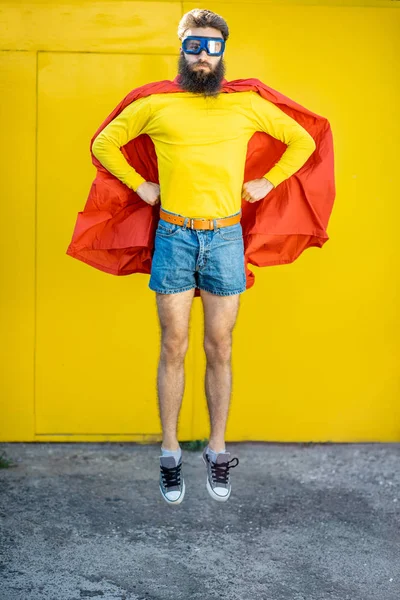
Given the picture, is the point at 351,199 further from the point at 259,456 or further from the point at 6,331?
the point at 6,331

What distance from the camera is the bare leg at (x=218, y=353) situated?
5.39 meters

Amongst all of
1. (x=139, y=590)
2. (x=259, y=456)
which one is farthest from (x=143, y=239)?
(x=259, y=456)

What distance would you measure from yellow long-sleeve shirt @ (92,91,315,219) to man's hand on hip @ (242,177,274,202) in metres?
0.05

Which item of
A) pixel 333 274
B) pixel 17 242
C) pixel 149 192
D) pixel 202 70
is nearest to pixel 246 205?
pixel 149 192

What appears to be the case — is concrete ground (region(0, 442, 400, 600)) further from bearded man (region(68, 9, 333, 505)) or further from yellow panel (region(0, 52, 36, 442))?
bearded man (region(68, 9, 333, 505))

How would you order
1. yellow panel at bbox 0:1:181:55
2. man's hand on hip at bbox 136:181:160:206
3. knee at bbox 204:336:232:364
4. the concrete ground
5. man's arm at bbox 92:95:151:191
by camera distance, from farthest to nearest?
1. yellow panel at bbox 0:1:181:55
2. the concrete ground
3. knee at bbox 204:336:232:364
4. man's hand on hip at bbox 136:181:160:206
5. man's arm at bbox 92:95:151:191

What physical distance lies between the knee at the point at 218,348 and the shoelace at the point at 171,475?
0.58 metres

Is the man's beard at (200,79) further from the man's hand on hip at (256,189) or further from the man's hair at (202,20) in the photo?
the man's hand on hip at (256,189)

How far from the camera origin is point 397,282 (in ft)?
23.6

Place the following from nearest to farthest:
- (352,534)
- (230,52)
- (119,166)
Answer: (119,166) < (352,534) < (230,52)

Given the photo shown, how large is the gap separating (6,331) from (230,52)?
231cm

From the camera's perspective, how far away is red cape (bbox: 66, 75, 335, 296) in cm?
550

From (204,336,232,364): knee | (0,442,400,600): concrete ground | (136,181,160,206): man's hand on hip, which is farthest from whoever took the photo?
(0,442,400,600): concrete ground

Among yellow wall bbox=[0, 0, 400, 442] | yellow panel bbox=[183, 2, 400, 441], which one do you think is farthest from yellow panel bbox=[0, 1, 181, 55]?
yellow panel bbox=[183, 2, 400, 441]
